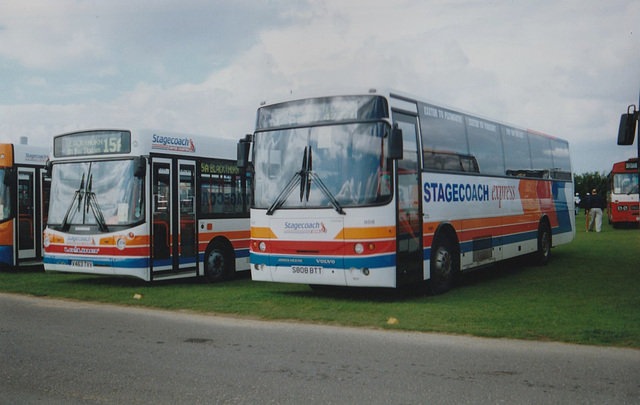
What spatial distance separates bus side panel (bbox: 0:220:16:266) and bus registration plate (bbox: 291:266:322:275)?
29.1ft

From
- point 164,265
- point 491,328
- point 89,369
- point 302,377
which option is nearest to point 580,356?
point 491,328

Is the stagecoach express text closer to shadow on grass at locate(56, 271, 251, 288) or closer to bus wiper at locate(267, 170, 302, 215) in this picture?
bus wiper at locate(267, 170, 302, 215)

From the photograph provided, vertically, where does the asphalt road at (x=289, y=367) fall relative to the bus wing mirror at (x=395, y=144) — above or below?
below

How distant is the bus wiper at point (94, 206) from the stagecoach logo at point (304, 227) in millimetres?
4159

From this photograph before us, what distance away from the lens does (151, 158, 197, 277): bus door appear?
46.1 ft

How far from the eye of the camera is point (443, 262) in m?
12.8

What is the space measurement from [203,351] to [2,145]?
11.8 m

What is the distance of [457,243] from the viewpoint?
1338 centimetres

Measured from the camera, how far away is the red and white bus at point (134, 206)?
13781 mm

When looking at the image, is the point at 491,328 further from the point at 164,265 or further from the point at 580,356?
the point at 164,265

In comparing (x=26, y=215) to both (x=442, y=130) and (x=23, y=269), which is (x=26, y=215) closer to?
(x=23, y=269)

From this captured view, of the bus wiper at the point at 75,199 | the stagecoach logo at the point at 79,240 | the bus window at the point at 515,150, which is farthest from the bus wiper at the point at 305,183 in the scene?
the bus window at the point at 515,150

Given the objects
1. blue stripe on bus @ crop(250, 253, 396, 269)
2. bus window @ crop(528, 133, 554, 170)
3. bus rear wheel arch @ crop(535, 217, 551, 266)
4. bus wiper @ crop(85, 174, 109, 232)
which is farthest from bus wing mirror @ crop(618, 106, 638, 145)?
bus wiper @ crop(85, 174, 109, 232)

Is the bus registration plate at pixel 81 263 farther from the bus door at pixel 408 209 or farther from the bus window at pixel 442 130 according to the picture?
the bus window at pixel 442 130
